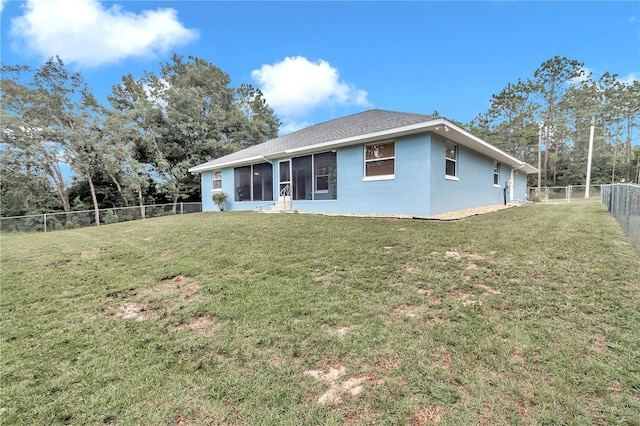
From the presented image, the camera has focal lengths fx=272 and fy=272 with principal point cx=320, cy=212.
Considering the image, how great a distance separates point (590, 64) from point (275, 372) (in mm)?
42974

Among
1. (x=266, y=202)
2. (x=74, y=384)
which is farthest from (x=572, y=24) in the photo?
(x=74, y=384)

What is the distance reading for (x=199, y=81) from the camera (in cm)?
2461

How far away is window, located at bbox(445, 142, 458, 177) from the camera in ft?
30.0

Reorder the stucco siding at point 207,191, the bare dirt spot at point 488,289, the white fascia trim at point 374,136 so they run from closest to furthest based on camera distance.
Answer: the bare dirt spot at point 488,289, the white fascia trim at point 374,136, the stucco siding at point 207,191

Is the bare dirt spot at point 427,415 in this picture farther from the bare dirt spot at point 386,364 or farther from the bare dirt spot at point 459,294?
the bare dirt spot at point 459,294

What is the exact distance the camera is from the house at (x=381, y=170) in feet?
26.6

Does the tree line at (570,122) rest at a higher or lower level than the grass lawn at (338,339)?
higher

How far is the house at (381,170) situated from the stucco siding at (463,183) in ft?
0.10

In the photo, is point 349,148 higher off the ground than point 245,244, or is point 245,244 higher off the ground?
point 349,148

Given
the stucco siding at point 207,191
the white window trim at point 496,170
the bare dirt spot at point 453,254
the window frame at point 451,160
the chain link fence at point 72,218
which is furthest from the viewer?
the stucco siding at point 207,191

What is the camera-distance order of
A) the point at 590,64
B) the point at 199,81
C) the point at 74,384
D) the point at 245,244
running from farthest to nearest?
the point at 590,64 < the point at 199,81 < the point at 245,244 < the point at 74,384

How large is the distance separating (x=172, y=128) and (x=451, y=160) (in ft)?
67.4

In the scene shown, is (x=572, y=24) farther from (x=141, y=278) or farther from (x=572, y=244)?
(x=141, y=278)

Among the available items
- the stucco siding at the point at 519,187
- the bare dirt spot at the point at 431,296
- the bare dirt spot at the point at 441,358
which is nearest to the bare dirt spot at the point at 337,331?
the bare dirt spot at the point at 441,358
